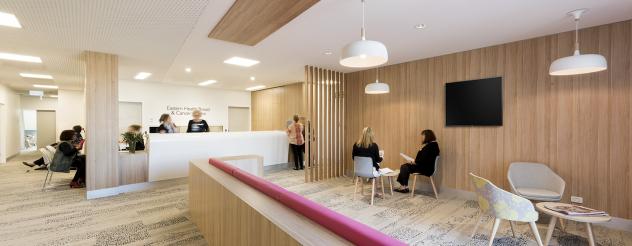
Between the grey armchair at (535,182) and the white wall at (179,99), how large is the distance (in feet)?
31.0

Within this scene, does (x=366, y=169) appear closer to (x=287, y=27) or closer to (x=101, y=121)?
(x=287, y=27)

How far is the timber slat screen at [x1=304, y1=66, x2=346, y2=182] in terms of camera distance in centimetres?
620

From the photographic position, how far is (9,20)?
10.6ft

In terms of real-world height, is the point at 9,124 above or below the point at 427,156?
above

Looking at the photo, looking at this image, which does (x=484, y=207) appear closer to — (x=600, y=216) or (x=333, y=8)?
(x=600, y=216)

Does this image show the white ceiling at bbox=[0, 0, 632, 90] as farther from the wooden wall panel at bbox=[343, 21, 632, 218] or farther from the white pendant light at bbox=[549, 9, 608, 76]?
→ the white pendant light at bbox=[549, 9, 608, 76]

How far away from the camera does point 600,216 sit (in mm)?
2748

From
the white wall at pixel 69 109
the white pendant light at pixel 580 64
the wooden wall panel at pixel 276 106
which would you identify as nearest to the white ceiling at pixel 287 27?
the white pendant light at pixel 580 64

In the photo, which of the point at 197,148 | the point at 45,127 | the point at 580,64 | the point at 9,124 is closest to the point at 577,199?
the point at 580,64

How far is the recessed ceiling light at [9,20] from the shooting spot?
3086mm

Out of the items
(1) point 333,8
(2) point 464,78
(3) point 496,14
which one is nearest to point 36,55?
(1) point 333,8

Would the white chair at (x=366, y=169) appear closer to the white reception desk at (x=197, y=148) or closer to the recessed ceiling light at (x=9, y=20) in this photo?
the white reception desk at (x=197, y=148)

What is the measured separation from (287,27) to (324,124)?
3.18 metres

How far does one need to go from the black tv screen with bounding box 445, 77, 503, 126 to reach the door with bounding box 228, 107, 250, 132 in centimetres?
855
